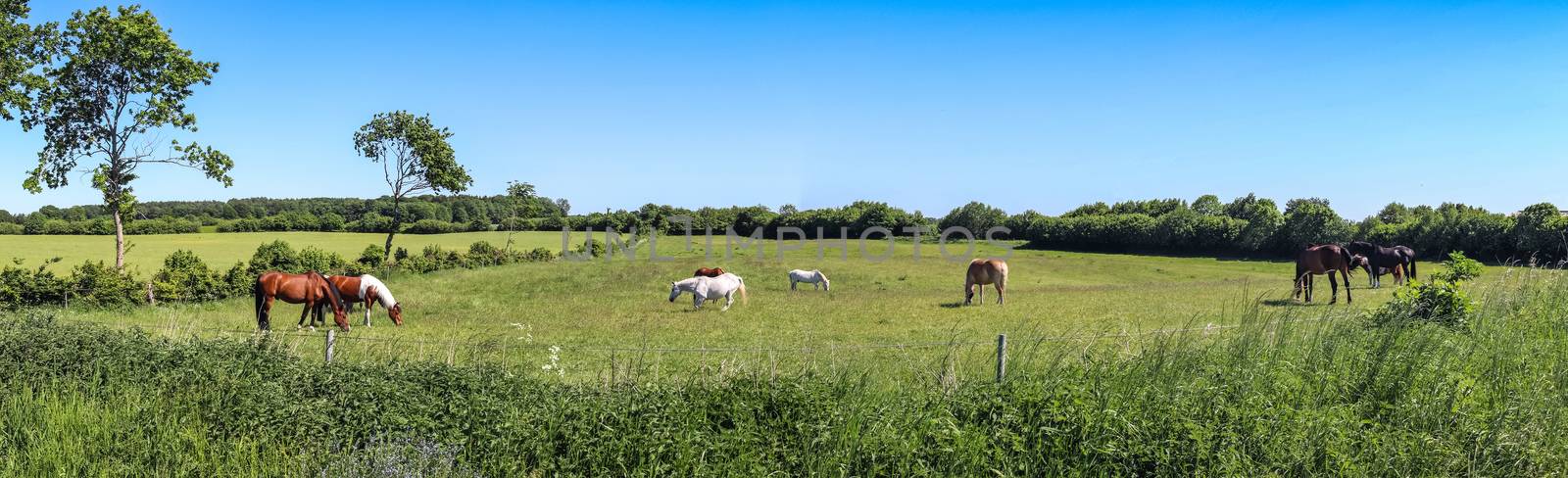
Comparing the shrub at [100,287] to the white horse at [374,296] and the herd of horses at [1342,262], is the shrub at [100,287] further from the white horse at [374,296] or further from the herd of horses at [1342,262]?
the herd of horses at [1342,262]

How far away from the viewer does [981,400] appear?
20.8 ft

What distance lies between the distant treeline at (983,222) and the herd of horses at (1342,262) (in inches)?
610

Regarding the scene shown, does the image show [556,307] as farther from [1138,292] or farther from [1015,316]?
[1138,292]

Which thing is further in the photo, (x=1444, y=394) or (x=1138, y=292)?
(x=1138, y=292)

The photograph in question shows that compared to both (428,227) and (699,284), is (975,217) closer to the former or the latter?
(428,227)

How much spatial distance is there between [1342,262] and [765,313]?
1510 centimetres

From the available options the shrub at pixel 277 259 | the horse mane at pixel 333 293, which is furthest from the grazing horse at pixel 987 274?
the shrub at pixel 277 259

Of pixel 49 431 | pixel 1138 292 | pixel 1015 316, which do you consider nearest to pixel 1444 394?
pixel 49 431

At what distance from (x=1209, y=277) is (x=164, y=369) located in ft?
122

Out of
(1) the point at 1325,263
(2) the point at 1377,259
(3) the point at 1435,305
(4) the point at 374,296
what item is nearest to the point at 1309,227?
(2) the point at 1377,259

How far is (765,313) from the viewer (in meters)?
Answer: 20.8

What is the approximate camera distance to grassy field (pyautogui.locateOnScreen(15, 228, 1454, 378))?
10.7 metres

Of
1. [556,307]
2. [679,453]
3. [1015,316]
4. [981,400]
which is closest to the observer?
[679,453]

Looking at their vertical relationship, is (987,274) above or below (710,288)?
above
